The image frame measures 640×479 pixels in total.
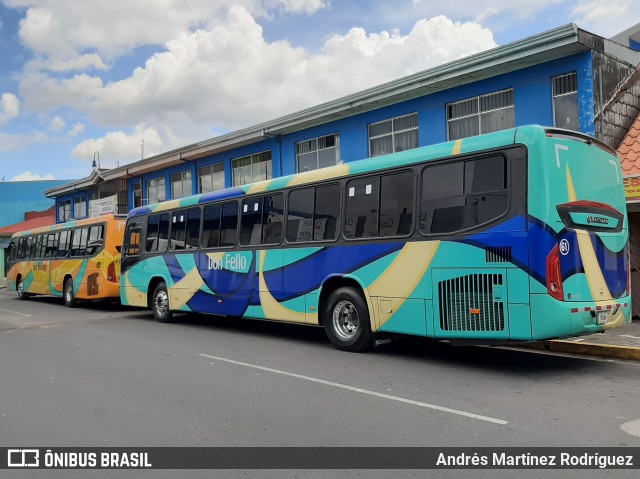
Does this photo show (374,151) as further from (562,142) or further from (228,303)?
(562,142)

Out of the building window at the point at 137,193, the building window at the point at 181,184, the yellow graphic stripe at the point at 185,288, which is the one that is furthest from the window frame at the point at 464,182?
the building window at the point at 137,193

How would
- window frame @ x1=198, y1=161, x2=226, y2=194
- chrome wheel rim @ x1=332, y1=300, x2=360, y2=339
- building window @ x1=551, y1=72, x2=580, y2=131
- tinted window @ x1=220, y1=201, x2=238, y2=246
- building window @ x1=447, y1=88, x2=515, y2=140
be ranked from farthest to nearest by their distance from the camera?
1. window frame @ x1=198, y1=161, x2=226, y2=194
2. building window @ x1=447, y1=88, x2=515, y2=140
3. building window @ x1=551, y1=72, x2=580, y2=131
4. tinted window @ x1=220, y1=201, x2=238, y2=246
5. chrome wheel rim @ x1=332, y1=300, x2=360, y2=339

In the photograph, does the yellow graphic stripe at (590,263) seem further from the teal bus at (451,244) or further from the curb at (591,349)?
the curb at (591,349)

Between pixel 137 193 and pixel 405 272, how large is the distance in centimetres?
2619

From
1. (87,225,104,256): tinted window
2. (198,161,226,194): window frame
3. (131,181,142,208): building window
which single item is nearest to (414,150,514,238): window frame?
(87,225,104,256): tinted window

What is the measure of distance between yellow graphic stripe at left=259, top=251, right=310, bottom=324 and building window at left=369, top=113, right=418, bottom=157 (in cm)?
781

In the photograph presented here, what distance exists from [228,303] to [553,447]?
8.07 meters

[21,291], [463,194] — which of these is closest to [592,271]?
[463,194]

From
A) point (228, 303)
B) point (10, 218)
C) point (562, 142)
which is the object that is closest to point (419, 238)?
point (562, 142)

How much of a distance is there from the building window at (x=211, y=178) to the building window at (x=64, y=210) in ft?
56.9

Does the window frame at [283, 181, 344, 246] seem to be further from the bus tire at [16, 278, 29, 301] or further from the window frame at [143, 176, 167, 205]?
the window frame at [143, 176, 167, 205]

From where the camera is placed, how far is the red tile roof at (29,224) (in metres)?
43.2

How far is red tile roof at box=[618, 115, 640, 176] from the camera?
12.4m

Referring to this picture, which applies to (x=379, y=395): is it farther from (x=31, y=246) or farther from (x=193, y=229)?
(x=31, y=246)
